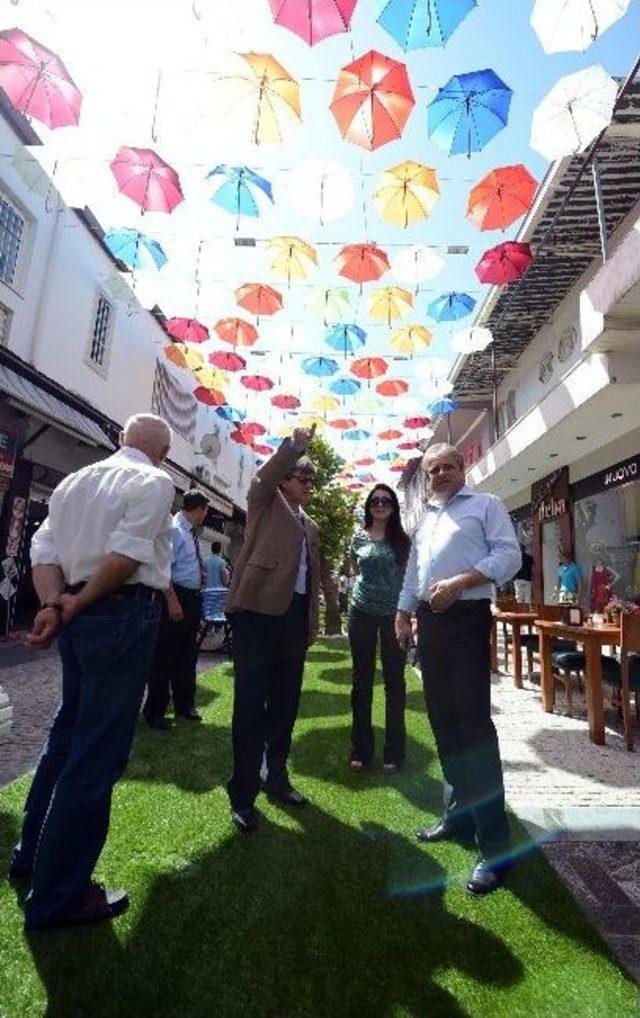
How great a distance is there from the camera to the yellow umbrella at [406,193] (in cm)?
685

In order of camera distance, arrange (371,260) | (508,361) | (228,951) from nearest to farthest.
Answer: (228,951) < (371,260) < (508,361)

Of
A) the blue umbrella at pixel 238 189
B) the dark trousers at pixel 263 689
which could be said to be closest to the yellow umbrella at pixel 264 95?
the blue umbrella at pixel 238 189

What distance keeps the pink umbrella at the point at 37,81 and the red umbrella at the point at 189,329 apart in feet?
17.7

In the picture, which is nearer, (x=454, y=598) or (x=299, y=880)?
(x=299, y=880)

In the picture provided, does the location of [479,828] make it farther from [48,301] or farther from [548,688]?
[48,301]

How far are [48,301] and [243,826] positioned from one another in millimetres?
11233

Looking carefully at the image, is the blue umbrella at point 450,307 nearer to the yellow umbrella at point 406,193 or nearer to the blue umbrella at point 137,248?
the yellow umbrella at point 406,193

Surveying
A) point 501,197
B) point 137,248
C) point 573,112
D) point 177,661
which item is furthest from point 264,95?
point 177,661

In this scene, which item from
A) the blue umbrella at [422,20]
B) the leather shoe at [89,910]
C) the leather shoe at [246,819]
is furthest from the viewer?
the blue umbrella at [422,20]

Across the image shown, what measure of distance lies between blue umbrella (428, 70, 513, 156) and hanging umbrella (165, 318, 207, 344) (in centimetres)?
654

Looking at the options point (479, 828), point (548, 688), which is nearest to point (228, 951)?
point (479, 828)

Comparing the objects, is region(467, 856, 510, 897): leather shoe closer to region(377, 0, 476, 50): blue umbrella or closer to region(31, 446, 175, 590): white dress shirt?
region(31, 446, 175, 590): white dress shirt

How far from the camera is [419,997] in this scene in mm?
1646

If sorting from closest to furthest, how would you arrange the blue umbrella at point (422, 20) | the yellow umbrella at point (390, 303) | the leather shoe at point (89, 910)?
the leather shoe at point (89, 910), the blue umbrella at point (422, 20), the yellow umbrella at point (390, 303)
